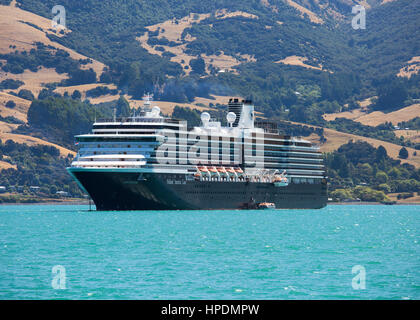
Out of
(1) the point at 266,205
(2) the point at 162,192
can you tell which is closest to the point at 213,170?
(1) the point at 266,205

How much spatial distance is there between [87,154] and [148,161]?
8.07m

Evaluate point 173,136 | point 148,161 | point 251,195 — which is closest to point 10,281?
point 148,161

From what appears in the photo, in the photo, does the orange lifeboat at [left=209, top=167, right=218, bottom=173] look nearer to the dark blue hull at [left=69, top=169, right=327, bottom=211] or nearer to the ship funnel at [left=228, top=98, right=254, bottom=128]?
the dark blue hull at [left=69, top=169, right=327, bottom=211]

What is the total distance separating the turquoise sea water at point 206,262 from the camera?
43750 mm

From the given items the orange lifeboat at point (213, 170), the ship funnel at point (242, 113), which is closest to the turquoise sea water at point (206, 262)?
the orange lifeboat at point (213, 170)

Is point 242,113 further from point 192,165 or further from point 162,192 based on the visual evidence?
point 162,192

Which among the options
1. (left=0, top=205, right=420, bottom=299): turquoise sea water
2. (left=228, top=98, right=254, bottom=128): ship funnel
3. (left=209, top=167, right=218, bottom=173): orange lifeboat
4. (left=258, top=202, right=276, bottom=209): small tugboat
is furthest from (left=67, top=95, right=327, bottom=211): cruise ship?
(left=0, top=205, right=420, bottom=299): turquoise sea water

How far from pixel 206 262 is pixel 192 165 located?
2681 inches

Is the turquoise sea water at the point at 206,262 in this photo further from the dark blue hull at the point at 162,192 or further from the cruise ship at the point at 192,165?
the cruise ship at the point at 192,165

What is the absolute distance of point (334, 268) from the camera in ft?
171

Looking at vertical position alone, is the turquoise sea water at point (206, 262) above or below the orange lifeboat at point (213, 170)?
below

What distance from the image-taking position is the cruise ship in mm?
111625

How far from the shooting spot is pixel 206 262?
54.2m

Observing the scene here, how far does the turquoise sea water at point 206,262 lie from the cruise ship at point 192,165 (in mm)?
24842
